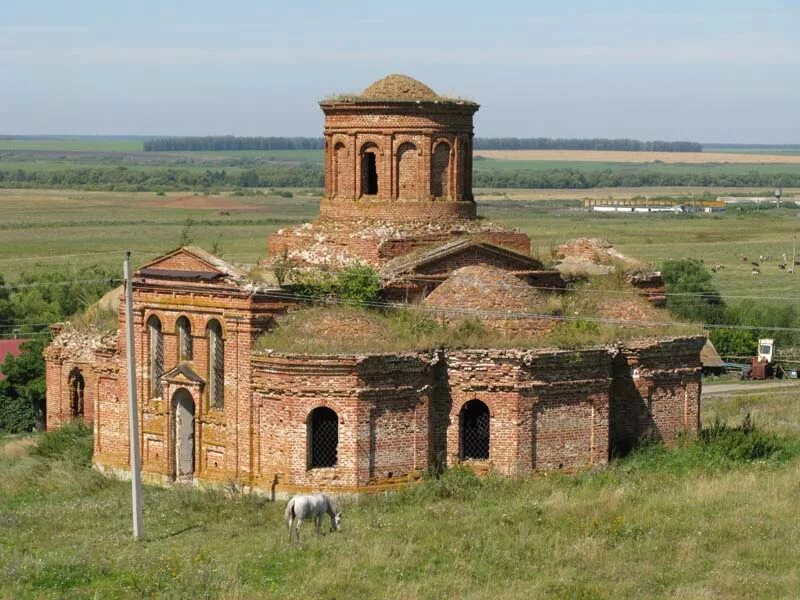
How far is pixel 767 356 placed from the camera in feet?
153

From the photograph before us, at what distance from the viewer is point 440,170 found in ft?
89.1

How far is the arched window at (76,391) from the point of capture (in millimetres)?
29969

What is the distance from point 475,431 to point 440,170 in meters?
5.65

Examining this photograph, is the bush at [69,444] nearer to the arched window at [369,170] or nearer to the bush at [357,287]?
the bush at [357,287]

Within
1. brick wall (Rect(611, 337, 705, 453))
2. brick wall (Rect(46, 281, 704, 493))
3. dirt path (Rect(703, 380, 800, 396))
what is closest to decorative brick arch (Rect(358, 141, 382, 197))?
brick wall (Rect(46, 281, 704, 493))

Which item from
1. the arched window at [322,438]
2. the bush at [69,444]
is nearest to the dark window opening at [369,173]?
the arched window at [322,438]

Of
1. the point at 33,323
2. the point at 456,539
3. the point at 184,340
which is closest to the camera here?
the point at 456,539

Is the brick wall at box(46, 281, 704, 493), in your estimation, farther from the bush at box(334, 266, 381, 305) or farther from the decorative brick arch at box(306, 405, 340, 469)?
the bush at box(334, 266, 381, 305)

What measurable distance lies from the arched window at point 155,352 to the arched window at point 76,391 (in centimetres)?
552

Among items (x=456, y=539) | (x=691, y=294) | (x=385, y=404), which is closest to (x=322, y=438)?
(x=385, y=404)

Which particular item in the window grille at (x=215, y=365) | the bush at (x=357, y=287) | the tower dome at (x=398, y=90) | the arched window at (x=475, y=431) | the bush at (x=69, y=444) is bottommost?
the bush at (x=69, y=444)

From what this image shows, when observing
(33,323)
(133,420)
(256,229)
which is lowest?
(256,229)

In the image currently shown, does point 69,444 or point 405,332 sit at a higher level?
point 405,332

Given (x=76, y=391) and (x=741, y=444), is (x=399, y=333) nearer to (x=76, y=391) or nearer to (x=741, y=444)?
(x=741, y=444)
